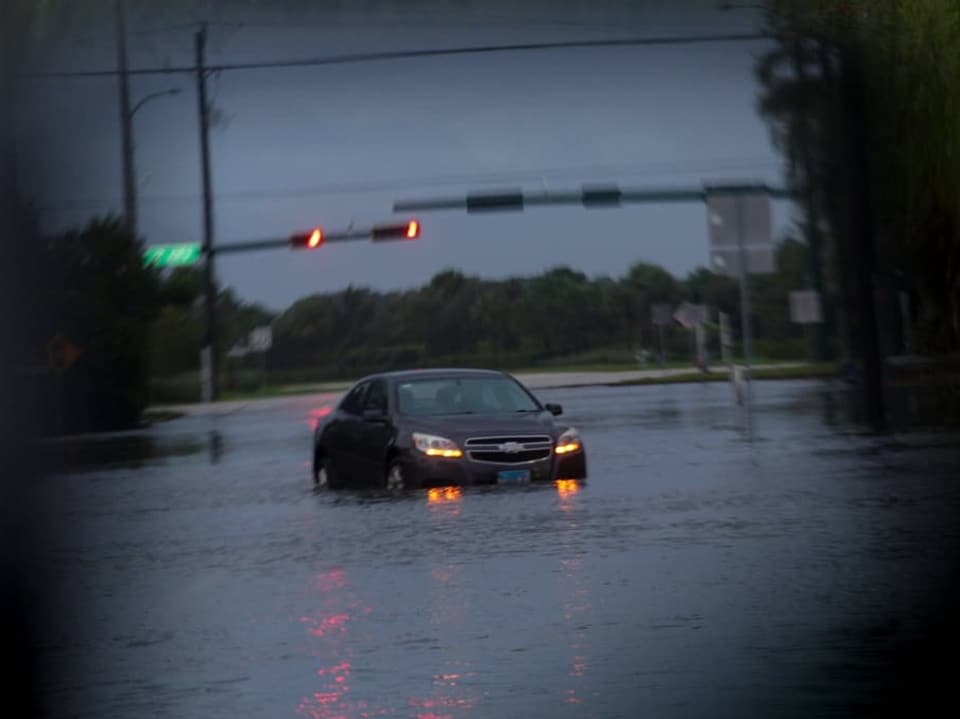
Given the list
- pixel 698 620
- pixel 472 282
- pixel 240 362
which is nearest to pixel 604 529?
pixel 698 620

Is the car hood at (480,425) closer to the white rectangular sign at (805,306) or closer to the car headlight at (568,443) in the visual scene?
the car headlight at (568,443)

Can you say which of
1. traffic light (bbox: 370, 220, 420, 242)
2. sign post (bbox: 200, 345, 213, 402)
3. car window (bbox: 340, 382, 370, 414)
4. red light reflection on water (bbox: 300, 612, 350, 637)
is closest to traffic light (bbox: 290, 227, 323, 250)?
traffic light (bbox: 370, 220, 420, 242)

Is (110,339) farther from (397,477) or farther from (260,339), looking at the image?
(397,477)

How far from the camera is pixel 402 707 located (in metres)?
7.39

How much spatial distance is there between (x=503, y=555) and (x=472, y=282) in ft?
170

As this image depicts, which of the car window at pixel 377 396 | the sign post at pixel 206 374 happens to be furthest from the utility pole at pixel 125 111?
the sign post at pixel 206 374

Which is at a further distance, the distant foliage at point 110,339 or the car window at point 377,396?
the distant foliage at point 110,339

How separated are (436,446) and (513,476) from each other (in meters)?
0.77

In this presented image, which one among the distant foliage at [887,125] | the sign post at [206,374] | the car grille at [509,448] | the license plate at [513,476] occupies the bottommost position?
the license plate at [513,476]

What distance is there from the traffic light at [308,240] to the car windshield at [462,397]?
73.1 ft

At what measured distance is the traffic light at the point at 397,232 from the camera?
39.2 m

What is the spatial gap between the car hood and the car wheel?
15.2 inches

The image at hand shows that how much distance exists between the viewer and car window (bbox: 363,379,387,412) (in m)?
17.9

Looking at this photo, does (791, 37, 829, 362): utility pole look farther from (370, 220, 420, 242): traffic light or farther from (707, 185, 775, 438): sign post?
(370, 220, 420, 242): traffic light
